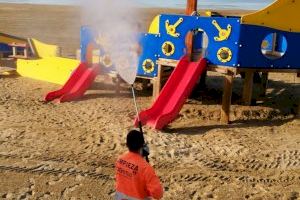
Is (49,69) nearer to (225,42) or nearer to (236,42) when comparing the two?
(225,42)

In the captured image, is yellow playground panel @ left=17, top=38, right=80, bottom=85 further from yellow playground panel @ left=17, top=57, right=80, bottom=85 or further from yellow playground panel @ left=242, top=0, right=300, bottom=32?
yellow playground panel @ left=242, top=0, right=300, bottom=32

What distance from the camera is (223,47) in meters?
9.18

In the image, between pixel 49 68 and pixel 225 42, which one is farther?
pixel 49 68

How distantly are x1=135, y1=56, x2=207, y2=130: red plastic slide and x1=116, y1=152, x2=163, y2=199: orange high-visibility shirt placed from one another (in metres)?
4.55

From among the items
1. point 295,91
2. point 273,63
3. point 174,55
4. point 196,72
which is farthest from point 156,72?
point 295,91

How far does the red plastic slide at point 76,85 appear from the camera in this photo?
426 inches

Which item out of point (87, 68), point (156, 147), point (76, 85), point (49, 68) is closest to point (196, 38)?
point (87, 68)

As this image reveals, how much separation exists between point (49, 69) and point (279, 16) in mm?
6814

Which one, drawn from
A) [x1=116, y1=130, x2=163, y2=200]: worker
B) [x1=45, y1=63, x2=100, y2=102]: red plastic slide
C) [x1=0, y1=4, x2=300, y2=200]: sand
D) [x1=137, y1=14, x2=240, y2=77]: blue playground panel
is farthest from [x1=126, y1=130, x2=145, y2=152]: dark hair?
[x1=45, y1=63, x2=100, y2=102]: red plastic slide

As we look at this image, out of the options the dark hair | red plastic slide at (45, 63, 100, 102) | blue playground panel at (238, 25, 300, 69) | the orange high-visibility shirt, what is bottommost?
red plastic slide at (45, 63, 100, 102)

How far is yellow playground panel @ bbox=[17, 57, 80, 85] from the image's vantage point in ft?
41.4

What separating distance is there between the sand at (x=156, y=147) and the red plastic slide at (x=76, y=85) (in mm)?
303

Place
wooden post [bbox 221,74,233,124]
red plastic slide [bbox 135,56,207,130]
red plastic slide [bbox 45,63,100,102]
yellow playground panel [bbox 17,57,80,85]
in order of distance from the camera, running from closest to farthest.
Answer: red plastic slide [bbox 135,56,207,130] < wooden post [bbox 221,74,233,124] < red plastic slide [bbox 45,63,100,102] < yellow playground panel [bbox 17,57,80,85]

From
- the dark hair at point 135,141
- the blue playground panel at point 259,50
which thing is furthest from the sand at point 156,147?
the dark hair at point 135,141
